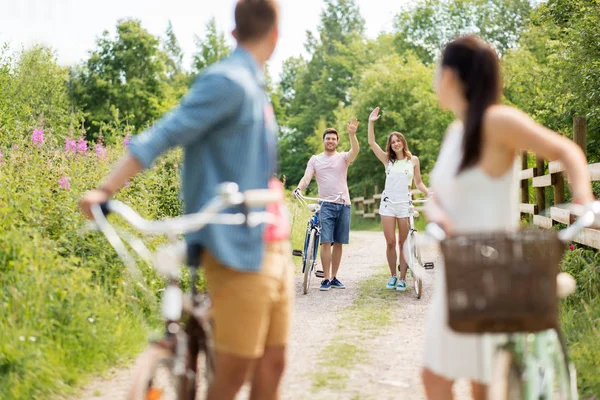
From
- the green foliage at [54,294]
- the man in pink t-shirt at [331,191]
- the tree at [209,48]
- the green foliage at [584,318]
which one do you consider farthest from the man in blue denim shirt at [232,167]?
the tree at [209,48]

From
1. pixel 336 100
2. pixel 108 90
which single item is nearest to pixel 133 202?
pixel 108 90

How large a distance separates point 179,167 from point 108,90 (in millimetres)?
37815

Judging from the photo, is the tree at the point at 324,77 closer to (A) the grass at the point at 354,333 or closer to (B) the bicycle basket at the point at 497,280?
(A) the grass at the point at 354,333

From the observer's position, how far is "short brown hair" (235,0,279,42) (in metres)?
2.75

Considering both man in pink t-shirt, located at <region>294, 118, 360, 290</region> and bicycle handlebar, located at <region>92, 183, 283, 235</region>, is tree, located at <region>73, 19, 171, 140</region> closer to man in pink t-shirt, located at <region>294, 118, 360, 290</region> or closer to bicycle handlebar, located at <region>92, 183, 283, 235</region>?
man in pink t-shirt, located at <region>294, 118, 360, 290</region>

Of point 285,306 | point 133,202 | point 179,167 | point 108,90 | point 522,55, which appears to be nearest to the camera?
point 285,306

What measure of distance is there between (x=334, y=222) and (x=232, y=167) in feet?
23.1

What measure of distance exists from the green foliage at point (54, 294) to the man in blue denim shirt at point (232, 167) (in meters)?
2.25

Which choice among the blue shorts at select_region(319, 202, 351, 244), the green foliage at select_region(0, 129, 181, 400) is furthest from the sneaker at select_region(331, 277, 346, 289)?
the green foliage at select_region(0, 129, 181, 400)

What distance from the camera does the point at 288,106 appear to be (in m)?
60.8

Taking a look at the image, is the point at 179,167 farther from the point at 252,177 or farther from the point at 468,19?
the point at 468,19

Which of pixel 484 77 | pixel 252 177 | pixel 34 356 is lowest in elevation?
pixel 34 356

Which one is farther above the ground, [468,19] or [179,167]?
[468,19]

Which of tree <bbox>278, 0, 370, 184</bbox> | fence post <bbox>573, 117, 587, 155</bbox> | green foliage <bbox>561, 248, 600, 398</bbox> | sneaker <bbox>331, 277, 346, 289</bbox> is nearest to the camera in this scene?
green foliage <bbox>561, 248, 600, 398</bbox>
